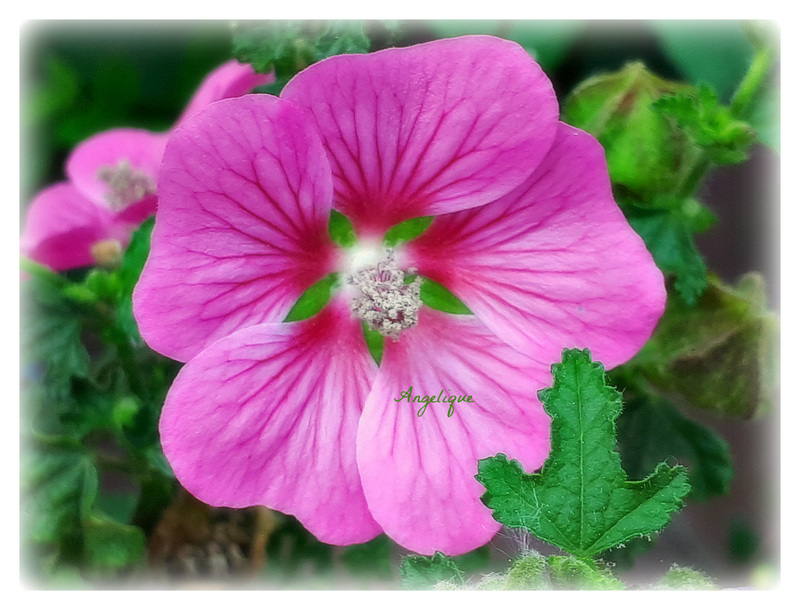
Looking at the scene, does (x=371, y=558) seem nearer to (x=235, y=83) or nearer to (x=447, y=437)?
(x=447, y=437)

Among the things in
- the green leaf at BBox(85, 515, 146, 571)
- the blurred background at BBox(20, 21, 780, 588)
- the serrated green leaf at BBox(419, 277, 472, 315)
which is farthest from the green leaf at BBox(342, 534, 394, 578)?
the serrated green leaf at BBox(419, 277, 472, 315)

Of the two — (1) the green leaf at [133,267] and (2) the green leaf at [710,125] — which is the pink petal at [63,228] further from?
(2) the green leaf at [710,125]

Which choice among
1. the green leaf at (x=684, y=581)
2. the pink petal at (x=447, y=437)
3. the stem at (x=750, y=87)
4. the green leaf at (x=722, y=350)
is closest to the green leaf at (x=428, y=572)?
the pink petal at (x=447, y=437)

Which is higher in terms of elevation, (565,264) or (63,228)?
(565,264)

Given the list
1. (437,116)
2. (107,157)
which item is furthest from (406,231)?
(107,157)

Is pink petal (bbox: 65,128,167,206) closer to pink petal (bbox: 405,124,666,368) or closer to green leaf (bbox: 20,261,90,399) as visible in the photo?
green leaf (bbox: 20,261,90,399)
